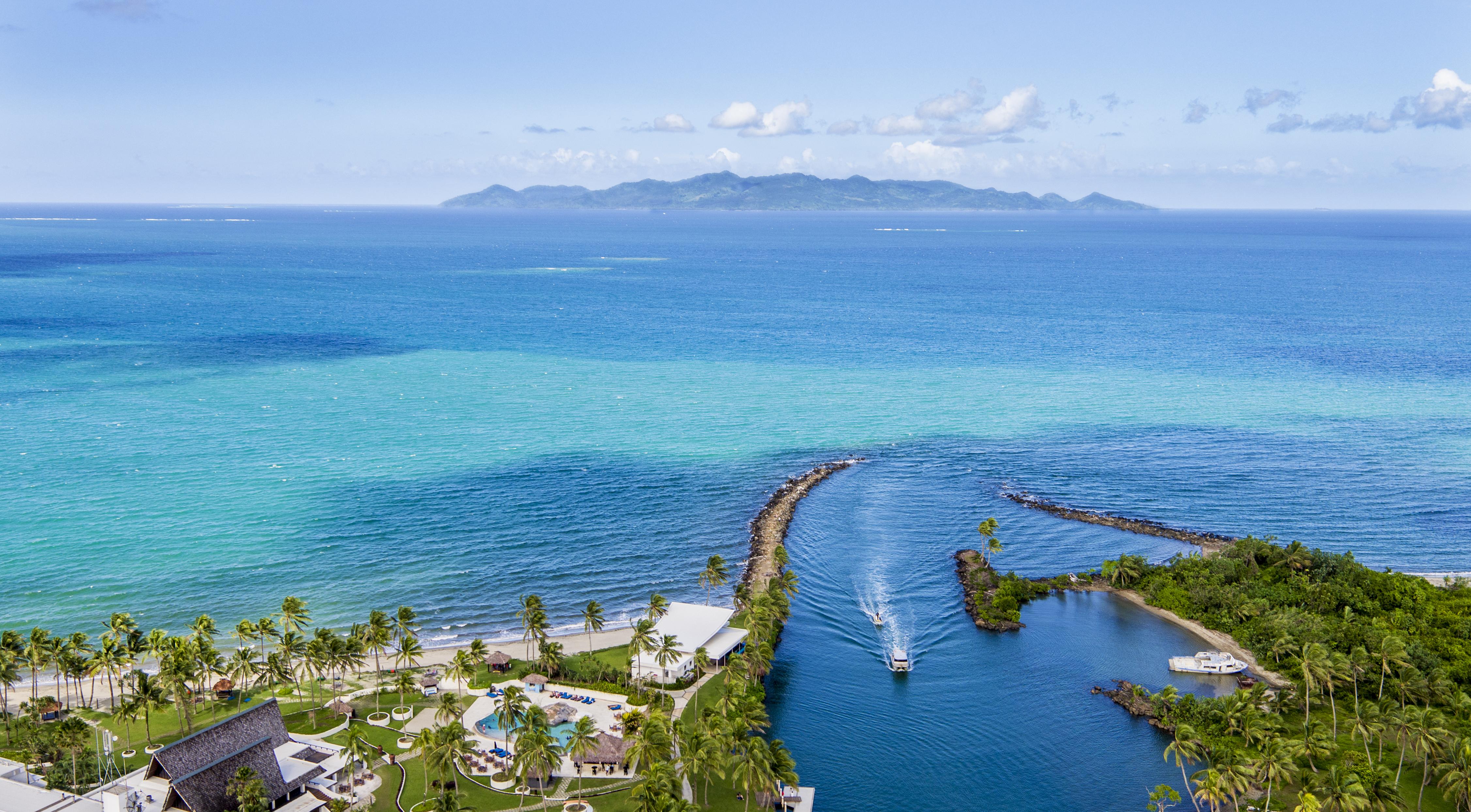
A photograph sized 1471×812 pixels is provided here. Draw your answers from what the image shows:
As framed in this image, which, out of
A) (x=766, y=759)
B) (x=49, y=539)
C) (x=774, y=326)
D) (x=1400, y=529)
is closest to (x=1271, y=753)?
(x=766, y=759)

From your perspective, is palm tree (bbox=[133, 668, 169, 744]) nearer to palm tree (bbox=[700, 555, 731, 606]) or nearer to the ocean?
the ocean

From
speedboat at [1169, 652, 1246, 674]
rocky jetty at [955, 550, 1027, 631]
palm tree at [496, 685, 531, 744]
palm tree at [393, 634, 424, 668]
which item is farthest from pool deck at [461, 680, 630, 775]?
speedboat at [1169, 652, 1246, 674]

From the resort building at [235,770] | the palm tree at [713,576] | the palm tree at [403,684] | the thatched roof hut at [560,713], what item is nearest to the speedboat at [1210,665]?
the palm tree at [713,576]

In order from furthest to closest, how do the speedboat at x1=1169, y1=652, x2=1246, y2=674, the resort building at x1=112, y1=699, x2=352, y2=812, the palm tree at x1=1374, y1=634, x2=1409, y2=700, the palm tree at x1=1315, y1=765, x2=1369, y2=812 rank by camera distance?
1. the speedboat at x1=1169, y1=652, x2=1246, y2=674
2. the palm tree at x1=1374, y1=634, x2=1409, y2=700
3. the resort building at x1=112, y1=699, x2=352, y2=812
4. the palm tree at x1=1315, y1=765, x2=1369, y2=812

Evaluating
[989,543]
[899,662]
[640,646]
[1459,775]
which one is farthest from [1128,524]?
[640,646]

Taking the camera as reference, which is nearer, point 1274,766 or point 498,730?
point 1274,766

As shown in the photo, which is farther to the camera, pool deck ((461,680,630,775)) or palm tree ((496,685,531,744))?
pool deck ((461,680,630,775))

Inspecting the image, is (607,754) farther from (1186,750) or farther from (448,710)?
(1186,750)

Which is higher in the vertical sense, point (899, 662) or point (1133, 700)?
point (899, 662)
